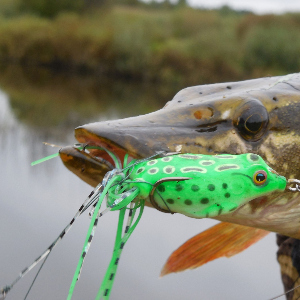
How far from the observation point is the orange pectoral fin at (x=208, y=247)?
1397mm

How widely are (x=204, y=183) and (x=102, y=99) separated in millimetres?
11202

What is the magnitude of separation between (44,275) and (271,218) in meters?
2.36

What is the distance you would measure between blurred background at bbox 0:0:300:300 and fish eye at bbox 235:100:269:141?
6.17 ft

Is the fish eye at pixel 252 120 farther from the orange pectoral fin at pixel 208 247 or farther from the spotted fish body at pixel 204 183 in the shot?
the orange pectoral fin at pixel 208 247

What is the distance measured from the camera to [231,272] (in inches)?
119

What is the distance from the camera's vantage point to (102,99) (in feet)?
39.0

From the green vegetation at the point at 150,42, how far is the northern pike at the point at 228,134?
13015mm

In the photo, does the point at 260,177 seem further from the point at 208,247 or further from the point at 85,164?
the point at 208,247

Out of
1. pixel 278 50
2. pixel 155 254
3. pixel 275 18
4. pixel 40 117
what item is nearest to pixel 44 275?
pixel 155 254

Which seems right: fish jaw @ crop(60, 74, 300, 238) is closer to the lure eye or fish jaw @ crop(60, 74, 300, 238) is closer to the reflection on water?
the lure eye

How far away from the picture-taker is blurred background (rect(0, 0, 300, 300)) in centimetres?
307

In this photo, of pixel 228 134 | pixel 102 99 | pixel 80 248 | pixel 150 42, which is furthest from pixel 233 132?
pixel 150 42

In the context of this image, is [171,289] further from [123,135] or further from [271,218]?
[123,135]

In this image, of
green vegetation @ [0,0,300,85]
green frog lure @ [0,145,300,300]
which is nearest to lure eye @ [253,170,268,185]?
green frog lure @ [0,145,300,300]
